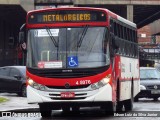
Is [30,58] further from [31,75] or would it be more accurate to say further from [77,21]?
[77,21]

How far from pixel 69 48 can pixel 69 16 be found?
3.28 ft

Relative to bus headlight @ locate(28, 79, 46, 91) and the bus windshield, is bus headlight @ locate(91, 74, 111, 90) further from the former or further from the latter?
bus headlight @ locate(28, 79, 46, 91)

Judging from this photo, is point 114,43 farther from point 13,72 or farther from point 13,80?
point 13,72

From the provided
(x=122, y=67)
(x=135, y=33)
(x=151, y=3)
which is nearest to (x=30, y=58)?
(x=122, y=67)

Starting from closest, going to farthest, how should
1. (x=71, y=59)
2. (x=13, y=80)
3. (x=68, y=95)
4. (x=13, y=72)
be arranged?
(x=68, y=95) < (x=71, y=59) < (x=13, y=80) < (x=13, y=72)

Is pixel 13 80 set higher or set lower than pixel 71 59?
lower

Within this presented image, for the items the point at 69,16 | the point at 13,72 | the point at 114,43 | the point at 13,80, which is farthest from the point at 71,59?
the point at 13,72

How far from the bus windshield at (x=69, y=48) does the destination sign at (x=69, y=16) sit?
0.87 feet

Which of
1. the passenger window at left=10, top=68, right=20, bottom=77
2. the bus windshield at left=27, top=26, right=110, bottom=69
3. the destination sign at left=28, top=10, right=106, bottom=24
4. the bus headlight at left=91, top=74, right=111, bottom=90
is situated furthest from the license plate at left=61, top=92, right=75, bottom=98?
the passenger window at left=10, top=68, right=20, bottom=77

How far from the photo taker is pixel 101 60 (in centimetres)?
1580

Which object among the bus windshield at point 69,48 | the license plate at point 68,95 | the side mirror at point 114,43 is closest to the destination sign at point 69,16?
the bus windshield at point 69,48

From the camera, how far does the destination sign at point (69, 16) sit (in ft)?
53.1

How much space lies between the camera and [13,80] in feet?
97.6

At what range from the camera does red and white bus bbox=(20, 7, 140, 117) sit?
15.5 metres
